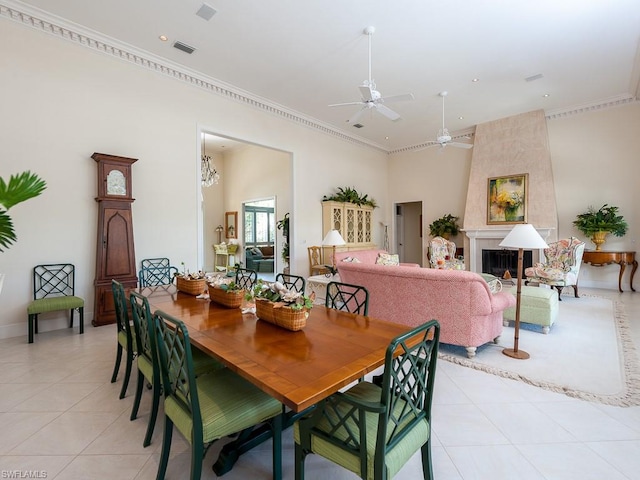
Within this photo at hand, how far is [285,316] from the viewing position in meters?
1.74

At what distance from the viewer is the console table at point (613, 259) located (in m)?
5.88

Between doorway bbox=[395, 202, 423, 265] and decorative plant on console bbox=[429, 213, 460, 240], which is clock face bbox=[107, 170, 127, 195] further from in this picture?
doorway bbox=[395, 202, 423, 265]

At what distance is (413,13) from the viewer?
12.3 feet

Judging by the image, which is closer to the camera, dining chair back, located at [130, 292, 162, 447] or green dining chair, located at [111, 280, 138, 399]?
dining chair back, located at [130, 292, 162, 447]

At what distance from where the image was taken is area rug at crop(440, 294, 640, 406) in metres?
2.51

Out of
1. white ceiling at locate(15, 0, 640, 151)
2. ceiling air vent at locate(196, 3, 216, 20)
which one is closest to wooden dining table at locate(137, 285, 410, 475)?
ceiling air vent at locate(196, 3, 216, 20)

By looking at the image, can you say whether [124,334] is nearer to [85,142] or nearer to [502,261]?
[85,142]

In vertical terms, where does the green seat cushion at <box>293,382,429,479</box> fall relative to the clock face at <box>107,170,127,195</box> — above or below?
below

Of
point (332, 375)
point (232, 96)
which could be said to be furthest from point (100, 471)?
point (232, 96)

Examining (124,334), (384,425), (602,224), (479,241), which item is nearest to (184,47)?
(124,334)

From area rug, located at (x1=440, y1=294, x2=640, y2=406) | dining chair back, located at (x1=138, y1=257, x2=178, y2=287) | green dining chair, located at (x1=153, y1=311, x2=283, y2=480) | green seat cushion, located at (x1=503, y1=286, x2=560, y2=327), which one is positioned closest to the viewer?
green dining chair, located at (x1=153, y1=311, x2=283, y2=480)

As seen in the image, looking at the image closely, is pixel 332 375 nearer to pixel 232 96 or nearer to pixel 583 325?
pixel 583 325

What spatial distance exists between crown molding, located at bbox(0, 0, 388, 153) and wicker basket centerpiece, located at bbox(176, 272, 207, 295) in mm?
3689

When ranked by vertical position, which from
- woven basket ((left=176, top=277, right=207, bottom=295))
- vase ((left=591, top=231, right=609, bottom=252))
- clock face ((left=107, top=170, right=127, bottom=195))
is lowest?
woven basket ((left=176, top=277, right=207, bottom=295))
